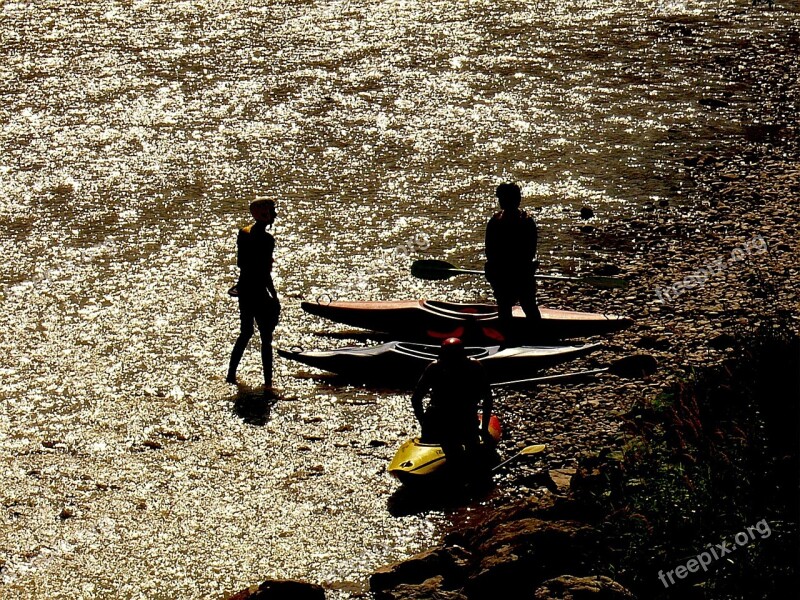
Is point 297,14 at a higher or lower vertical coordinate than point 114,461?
higher

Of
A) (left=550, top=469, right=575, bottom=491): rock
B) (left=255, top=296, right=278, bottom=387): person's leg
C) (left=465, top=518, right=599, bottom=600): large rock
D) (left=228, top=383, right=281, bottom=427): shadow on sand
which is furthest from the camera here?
(left=255, top=296, right=278, bottom=387): person's leg

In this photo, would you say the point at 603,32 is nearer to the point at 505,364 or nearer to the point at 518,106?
the point at 518,106

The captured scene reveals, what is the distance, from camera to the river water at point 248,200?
1191 cm

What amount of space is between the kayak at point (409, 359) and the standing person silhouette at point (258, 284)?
53 centimetres

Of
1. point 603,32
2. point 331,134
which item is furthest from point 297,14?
point 331,134

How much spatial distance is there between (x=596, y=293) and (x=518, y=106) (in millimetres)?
9634

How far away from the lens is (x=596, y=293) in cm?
1642

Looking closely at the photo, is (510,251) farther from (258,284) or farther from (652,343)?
(258,284)

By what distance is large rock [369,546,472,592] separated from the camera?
9.99m

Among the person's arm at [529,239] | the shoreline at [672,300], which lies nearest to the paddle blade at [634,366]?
the shoreline at [672,300]

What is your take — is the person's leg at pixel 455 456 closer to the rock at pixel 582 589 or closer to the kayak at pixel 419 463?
the kayak at pixel 419 463

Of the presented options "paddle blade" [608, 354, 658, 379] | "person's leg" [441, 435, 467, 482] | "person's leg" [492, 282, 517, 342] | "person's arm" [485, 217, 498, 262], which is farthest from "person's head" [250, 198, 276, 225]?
"paddle blade" [608, 354, 658, 379]

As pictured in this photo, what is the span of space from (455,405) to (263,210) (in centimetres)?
332

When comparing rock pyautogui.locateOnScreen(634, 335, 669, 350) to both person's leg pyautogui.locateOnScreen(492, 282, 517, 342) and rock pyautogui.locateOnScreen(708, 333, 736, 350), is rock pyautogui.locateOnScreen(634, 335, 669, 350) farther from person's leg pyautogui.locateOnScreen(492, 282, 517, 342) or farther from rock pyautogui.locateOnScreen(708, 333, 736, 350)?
person's leg pyautogui.locateOnScreen(492, 282, 517, 342)
